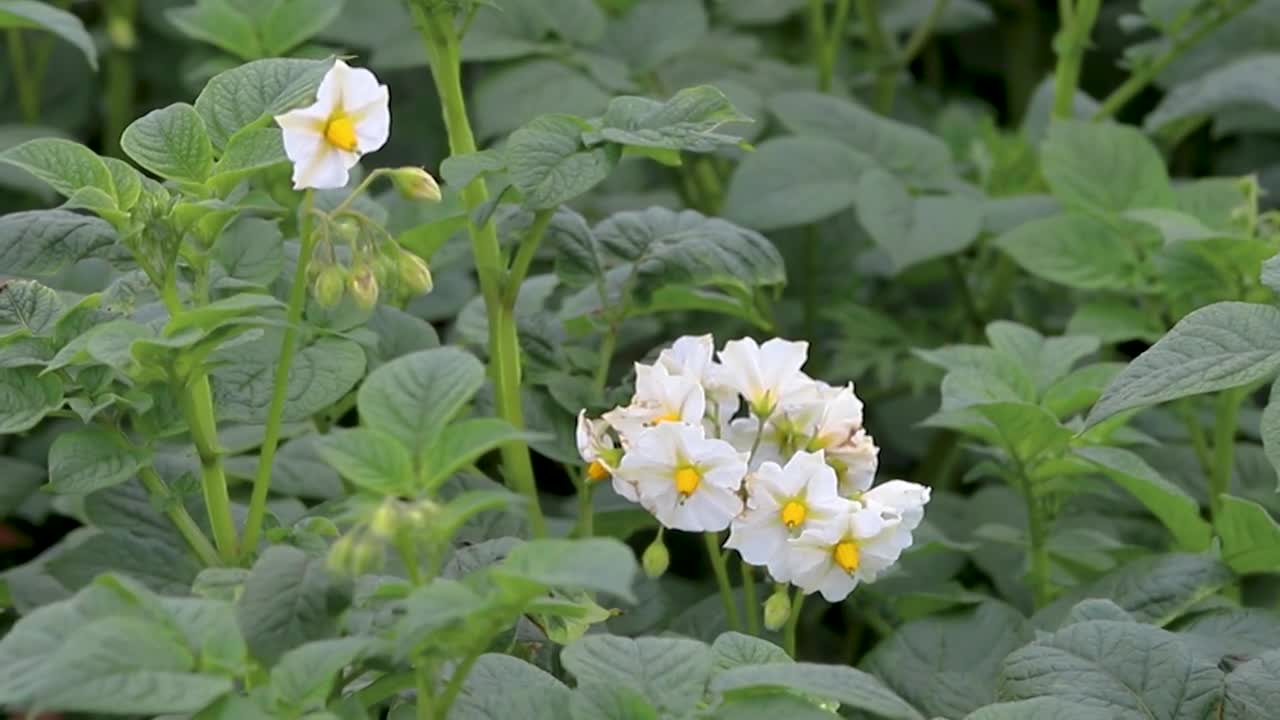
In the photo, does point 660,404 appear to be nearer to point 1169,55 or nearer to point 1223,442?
point 1223,442

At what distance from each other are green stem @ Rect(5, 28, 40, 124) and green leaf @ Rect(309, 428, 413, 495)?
5.25ft

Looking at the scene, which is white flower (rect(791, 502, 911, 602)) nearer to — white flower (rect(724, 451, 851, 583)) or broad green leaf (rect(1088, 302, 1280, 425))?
white flower (rect(724, 451, 851, 583))

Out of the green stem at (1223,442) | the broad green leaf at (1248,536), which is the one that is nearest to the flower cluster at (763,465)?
the broad green leaf at (1248,536)

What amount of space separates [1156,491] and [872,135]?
30.9 inches

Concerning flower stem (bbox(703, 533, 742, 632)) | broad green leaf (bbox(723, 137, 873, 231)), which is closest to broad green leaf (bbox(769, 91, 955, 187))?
broad green leaf (bbox(723, 137, 873, 231))

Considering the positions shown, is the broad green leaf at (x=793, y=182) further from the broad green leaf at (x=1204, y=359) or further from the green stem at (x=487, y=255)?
the broad green leaf at (x=1204, y=359)

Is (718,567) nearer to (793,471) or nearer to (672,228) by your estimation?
(793,471)

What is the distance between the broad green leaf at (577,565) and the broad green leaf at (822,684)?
0.14 metres

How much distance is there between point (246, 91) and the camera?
4.09 ft

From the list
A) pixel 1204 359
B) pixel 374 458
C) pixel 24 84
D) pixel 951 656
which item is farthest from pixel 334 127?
pixel 24 84

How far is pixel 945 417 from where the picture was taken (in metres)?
1.48

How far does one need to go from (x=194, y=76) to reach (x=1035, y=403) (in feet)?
3.61

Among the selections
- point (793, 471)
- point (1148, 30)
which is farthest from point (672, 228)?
point (1148, 30)

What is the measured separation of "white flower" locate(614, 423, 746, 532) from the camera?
46.9 inches
